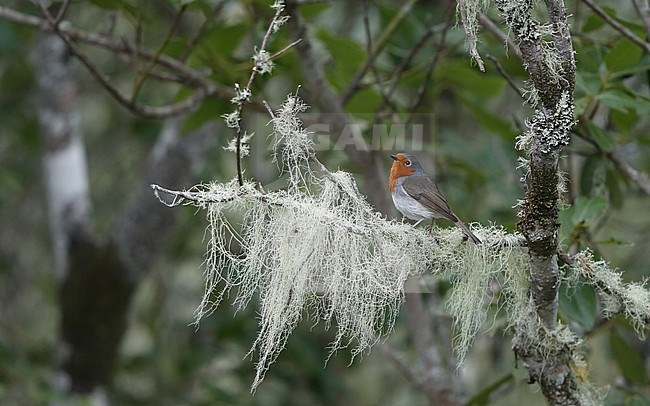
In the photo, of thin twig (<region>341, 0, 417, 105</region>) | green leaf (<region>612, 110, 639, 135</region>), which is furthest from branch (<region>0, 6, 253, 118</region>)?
green leaf (<region>612, 110, 639, 135</region>)

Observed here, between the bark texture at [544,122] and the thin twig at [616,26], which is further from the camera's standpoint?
the thin twig at [616,26]

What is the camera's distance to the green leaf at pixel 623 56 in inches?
94.0

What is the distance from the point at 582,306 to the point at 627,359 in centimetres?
61

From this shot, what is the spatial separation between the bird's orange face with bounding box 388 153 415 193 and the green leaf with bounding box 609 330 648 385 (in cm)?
87

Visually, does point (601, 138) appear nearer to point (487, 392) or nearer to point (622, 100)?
point (622, 100)

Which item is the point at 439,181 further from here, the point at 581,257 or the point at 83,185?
the point at 581,257

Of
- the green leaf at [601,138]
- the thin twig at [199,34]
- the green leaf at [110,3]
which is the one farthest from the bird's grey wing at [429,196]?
the green leaf at [110,3]

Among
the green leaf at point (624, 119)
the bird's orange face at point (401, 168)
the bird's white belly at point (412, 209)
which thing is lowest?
the bird's white belly at point (412, 209)

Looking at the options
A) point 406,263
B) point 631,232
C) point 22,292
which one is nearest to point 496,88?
point 406,263

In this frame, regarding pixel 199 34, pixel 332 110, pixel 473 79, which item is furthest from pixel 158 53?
pixel 473 79

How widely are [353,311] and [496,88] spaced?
1.71m

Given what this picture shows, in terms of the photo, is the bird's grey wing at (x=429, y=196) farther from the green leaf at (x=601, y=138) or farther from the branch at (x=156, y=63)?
the branch at (x=156, y=63)

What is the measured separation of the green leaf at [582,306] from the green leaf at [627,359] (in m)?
0.52

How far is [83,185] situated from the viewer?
388 cm
